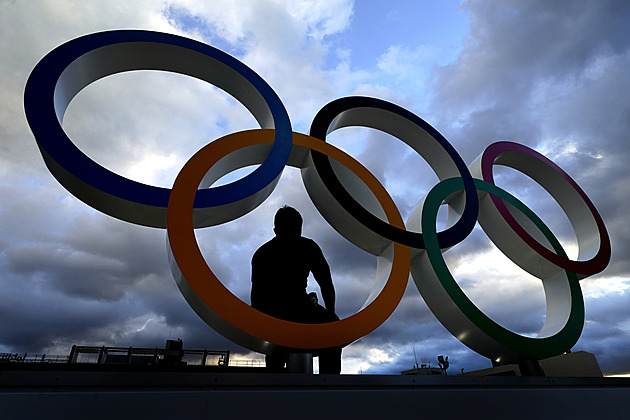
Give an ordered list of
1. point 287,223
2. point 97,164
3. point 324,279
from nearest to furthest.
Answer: point 97,164, point 324,279, point 287,223

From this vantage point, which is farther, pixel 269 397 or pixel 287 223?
pixel 287 223

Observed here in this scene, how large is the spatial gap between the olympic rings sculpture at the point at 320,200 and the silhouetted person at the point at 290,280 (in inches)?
20.1

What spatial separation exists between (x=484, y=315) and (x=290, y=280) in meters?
2.71

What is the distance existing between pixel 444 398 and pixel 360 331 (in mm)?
1018

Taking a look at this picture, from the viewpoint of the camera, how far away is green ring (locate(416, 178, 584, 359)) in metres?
4.64

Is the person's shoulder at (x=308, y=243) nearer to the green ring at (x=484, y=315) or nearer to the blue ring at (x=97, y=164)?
the blue ring at (x=97, y=164)

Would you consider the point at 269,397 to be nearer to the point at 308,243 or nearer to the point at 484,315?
the point at 308,243

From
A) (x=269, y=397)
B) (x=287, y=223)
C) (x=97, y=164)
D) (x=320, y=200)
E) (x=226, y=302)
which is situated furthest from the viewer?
(x=320, y=200)

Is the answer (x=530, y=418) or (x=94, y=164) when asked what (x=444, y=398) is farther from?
(x=94, y=164)

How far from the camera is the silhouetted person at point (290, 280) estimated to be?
412 centimetres

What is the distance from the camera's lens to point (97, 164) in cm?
359

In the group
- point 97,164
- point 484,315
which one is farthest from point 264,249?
point 484,315

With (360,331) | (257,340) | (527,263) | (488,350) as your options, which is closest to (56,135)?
(257,340)

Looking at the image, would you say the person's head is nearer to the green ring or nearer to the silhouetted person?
the silhouetted person
